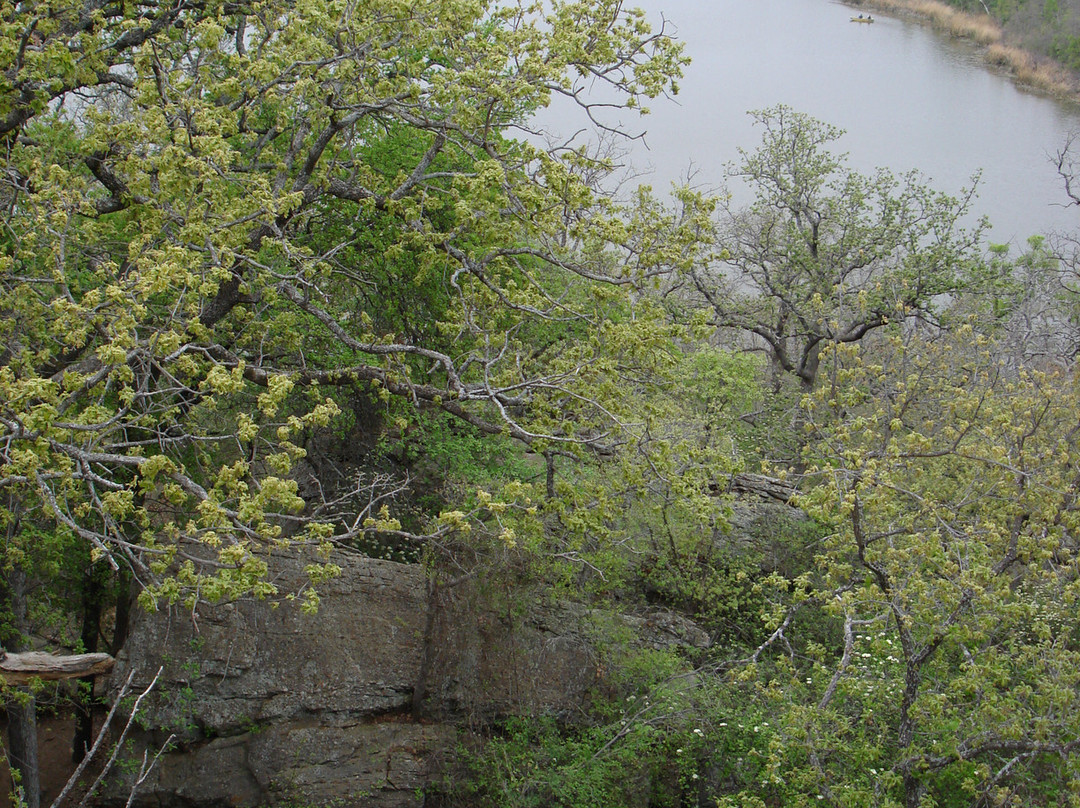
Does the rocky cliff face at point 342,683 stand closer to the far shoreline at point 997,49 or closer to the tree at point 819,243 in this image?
the tree at point 819,243

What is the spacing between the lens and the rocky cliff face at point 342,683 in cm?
806

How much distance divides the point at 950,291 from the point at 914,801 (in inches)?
522

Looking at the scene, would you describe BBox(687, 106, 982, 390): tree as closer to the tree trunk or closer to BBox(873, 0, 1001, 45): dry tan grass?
BBox(873, 0, 1001, 45): dry tan grass

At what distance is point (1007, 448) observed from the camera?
788 cm

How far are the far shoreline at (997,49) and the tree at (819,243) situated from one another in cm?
976

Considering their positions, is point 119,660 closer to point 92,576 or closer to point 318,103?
point 92,576

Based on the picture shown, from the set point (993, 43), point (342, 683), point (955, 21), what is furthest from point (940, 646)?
point (955, 21)

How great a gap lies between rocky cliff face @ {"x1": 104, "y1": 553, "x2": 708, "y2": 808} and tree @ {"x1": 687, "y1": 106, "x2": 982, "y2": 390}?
10.2 m

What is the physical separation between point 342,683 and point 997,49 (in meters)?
26.2

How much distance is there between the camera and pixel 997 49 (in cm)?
2519

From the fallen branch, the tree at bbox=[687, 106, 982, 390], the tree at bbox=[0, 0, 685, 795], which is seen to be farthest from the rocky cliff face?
the tree at bbox=[687, 106, 982, 390]

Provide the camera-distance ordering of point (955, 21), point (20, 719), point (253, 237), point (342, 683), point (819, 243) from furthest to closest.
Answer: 1. point (955, 21)
2. point (819, 243)
3. point (342, 683)
4. point (20, 719)
5. point (253, 237)

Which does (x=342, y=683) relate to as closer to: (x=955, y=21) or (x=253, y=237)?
(x=253, y=237)

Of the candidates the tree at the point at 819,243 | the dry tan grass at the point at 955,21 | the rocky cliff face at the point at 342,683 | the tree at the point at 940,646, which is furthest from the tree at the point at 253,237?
the dry tan grass at the point at 955,21
